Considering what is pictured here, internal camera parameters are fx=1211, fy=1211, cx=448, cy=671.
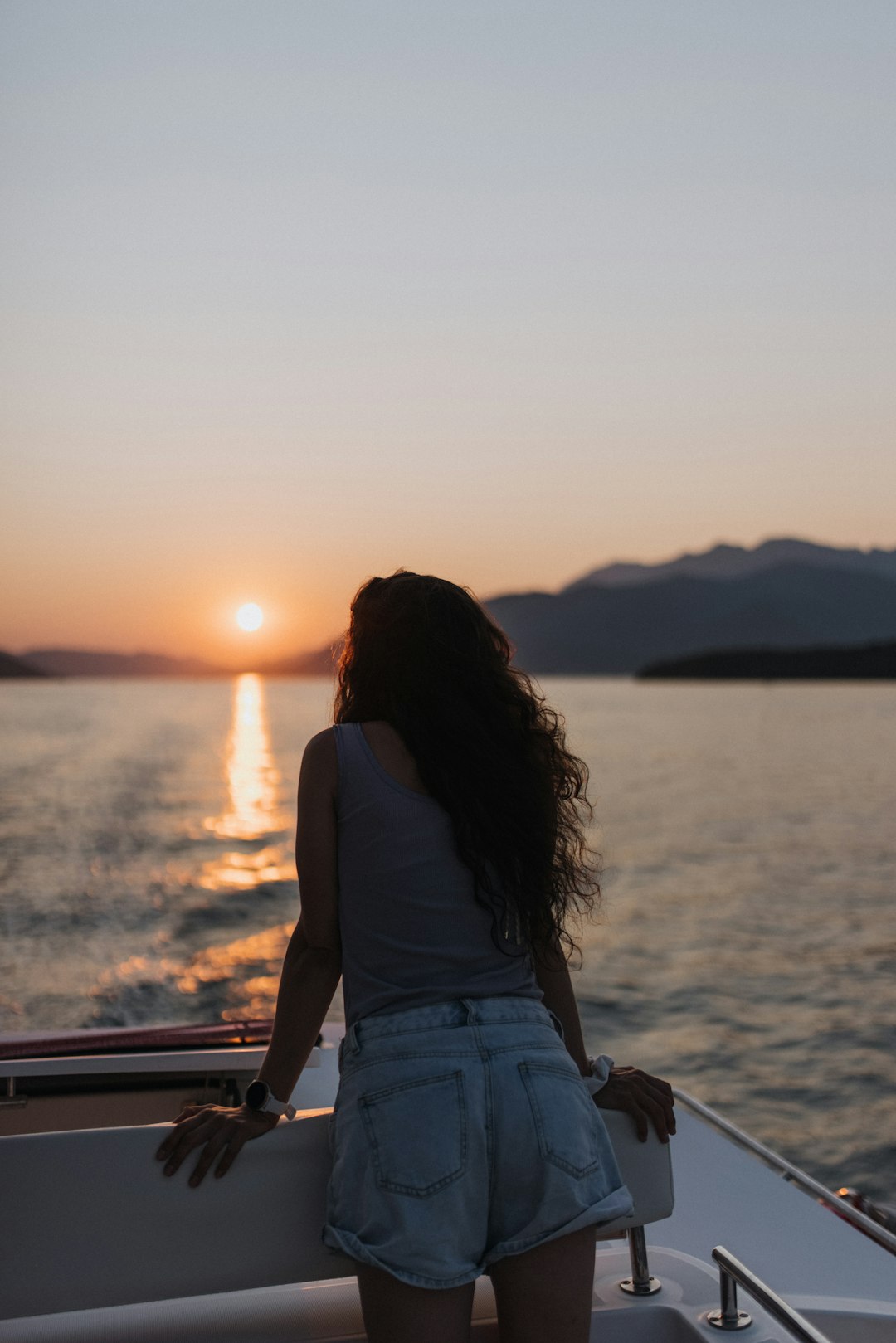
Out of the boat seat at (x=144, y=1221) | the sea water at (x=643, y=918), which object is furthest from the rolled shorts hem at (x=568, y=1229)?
the sea water at (x=643, y=918)

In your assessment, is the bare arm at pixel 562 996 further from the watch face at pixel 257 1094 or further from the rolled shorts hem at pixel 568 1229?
the watch face at pixel 257 1094

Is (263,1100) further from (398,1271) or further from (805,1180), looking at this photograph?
(805,1180)

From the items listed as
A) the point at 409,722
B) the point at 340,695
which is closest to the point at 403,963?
the point at 409,722

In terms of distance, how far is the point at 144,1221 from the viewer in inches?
70.6

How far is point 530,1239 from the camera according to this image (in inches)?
65.4

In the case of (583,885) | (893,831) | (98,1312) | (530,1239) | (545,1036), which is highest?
(583,885)

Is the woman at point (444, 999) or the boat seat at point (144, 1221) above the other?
the woman at point (444, 999)

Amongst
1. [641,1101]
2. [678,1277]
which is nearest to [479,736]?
[641,1101]

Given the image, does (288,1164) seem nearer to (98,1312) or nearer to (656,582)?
(98,1312)

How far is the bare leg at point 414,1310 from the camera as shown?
1639mm

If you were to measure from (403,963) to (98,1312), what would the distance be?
1.11m

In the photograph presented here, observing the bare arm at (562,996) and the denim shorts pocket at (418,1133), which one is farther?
the bare arm at (562,996)

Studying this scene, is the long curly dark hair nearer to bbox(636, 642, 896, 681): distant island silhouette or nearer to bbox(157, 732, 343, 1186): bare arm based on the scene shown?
bbox(157, 732, 343, 1186): bare arm

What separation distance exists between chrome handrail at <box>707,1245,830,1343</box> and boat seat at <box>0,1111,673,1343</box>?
2.25ft
